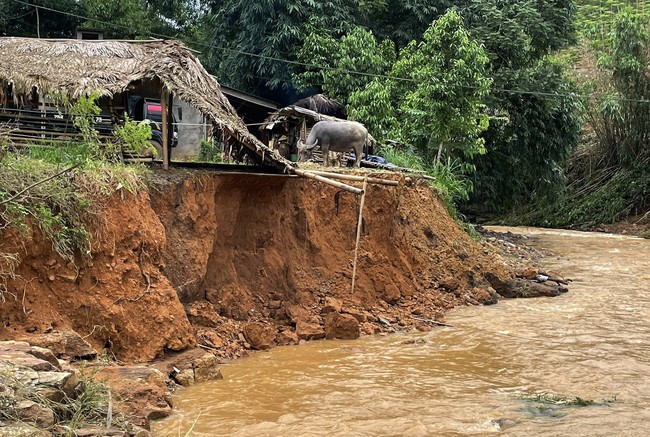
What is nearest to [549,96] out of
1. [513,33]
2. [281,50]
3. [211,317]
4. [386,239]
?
[513,33]

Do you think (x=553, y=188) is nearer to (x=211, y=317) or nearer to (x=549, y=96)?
(x=549, y=96)

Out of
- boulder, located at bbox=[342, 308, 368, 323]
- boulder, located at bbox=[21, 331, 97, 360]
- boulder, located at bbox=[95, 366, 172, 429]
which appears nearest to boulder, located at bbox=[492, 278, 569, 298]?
boulder, located at bbox=[342, 308, 368, 323]

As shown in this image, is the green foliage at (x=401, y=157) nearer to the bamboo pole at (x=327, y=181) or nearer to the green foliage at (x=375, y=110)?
the green foliage at (x=375, y=110)

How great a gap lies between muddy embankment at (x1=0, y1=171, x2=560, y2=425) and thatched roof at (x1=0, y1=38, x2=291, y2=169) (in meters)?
0.89

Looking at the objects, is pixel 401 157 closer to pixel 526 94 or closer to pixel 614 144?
pixel 526 94

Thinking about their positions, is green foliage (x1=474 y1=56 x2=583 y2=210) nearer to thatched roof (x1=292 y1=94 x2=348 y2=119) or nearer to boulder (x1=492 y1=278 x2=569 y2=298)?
thatched roof (x1=292 y1=94 x2=348 y2=119)

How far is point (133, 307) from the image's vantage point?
7.79 meters

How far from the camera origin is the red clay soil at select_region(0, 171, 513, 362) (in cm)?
743

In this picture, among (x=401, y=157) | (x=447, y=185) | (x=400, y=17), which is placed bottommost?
(x=447, y=185)

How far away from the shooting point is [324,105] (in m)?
20.7

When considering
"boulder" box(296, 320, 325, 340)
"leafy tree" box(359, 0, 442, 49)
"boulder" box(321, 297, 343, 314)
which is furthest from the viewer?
"leafy tree" box(359, 0, 442, 49)

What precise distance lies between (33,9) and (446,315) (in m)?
16.8

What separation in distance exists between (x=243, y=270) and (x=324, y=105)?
11.2m

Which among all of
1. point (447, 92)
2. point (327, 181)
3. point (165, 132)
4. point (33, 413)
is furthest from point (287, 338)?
point (447, 92)
